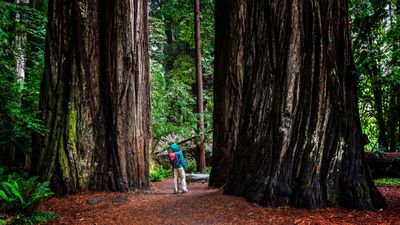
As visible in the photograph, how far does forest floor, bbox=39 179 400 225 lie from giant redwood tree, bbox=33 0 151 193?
715mm

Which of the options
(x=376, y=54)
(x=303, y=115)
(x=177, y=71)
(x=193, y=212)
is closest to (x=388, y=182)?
(x=376, y=54)

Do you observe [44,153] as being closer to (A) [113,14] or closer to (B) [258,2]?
(A) [113,14]

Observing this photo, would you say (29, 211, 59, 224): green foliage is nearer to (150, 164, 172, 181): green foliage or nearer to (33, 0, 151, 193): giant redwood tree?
(33, 0, 151, 193): giant redwood tree

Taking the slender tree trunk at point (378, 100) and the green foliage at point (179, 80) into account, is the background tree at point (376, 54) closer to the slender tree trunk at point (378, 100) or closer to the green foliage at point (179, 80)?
the slender tree trunk at point (378, 100)

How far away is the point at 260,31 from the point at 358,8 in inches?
243

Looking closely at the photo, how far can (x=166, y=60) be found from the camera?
75.5ft

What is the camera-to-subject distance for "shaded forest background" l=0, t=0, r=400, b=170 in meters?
6.87

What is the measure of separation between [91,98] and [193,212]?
14.1 feet

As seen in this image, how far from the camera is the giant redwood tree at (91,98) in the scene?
7.95m

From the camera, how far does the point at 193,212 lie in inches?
225

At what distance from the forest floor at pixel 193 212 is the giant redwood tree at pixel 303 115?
0.27 metres

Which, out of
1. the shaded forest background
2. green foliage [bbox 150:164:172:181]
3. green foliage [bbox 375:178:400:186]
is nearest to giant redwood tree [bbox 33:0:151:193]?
the shaded forest background

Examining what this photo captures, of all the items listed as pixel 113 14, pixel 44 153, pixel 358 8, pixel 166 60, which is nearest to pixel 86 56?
pixel 113 14

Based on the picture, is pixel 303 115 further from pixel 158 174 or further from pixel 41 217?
pixel 158 174
